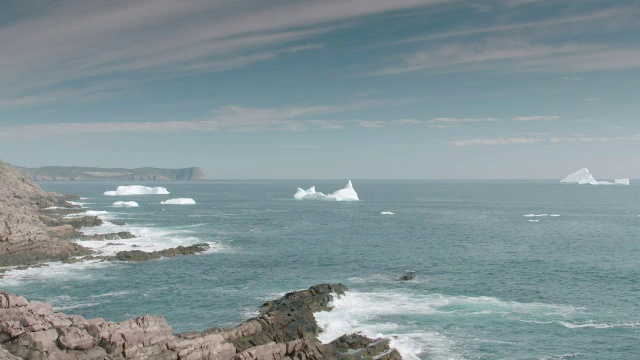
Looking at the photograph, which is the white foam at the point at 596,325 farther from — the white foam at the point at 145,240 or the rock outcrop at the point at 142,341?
the white foam at the point at 145,240

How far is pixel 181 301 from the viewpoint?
47.1 m

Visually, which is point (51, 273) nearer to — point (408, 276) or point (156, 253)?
point (156, 253)

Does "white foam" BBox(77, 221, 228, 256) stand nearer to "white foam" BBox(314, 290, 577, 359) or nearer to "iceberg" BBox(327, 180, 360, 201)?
"white foam" BBox(314, 290, 577, 359)

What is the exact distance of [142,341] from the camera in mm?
27875

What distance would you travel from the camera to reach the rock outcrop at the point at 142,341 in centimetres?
2564

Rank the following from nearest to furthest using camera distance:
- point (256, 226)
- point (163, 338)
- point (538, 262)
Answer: point (163, 338), point (538, 262), point (256, 226)

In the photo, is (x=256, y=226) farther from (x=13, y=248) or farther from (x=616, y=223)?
(x=616, y=223)

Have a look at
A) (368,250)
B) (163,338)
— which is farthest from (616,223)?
(163,338)

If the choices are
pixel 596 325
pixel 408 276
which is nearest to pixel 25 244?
pixel 408 276

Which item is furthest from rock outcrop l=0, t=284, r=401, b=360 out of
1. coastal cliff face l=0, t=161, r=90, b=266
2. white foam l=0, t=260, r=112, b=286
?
coastal cliff face l=0, t=161, r=90, b=266

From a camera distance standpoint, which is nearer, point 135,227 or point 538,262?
point 538,262

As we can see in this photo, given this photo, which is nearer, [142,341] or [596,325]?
[142,341]

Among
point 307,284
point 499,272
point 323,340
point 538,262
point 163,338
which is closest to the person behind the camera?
point 163,338

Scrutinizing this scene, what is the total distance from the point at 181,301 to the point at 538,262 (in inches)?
1709
